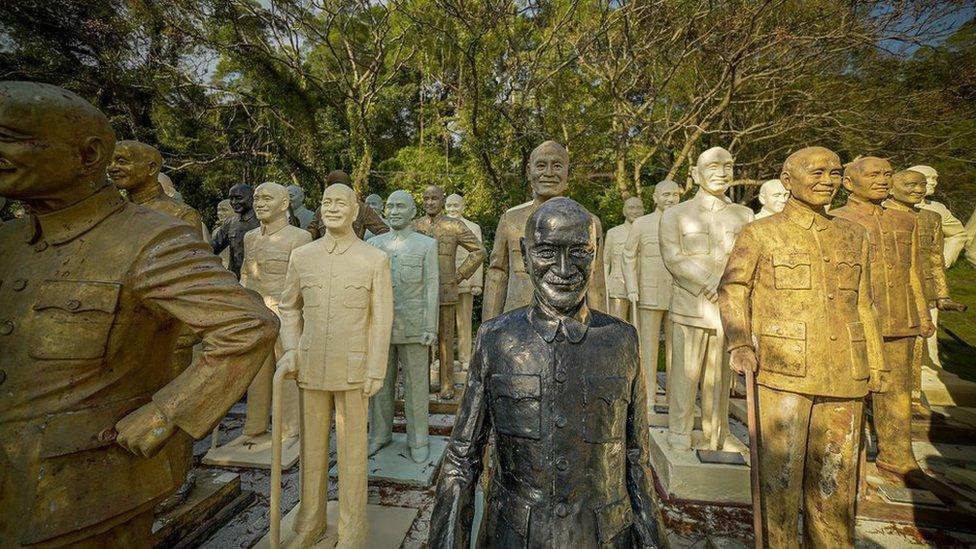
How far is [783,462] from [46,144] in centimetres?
407

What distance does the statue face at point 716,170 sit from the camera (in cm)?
408

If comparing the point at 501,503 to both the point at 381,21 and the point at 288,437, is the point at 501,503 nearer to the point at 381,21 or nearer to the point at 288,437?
the point at 288,437

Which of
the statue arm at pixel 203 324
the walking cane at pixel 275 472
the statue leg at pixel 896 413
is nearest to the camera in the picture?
the statue arm at pixel 203 324

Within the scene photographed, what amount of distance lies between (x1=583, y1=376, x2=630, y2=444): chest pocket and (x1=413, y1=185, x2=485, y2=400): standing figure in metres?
4.90

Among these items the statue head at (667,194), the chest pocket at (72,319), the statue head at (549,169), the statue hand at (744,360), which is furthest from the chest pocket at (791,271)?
the statue head at (667,194)

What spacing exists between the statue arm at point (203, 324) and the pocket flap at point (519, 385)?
0.89 m

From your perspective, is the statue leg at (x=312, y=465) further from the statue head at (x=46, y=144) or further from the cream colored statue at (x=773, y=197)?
the cream colored statue at (x=773, y=197)

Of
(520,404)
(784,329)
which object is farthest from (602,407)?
(784,329)

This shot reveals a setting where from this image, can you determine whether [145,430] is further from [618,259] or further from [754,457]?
[618,259]

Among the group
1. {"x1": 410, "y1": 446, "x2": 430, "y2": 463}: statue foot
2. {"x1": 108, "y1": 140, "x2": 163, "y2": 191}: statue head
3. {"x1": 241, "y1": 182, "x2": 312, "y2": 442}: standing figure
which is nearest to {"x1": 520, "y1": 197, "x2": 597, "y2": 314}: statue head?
{"x1": 108, "y1": 140, "x2": 163, "y2": 191}: statue head

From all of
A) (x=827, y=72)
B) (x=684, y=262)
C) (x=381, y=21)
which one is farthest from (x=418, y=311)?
(x=827, y=72)

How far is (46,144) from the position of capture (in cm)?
145

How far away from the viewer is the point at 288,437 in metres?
4.95

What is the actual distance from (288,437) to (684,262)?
4.72 m
